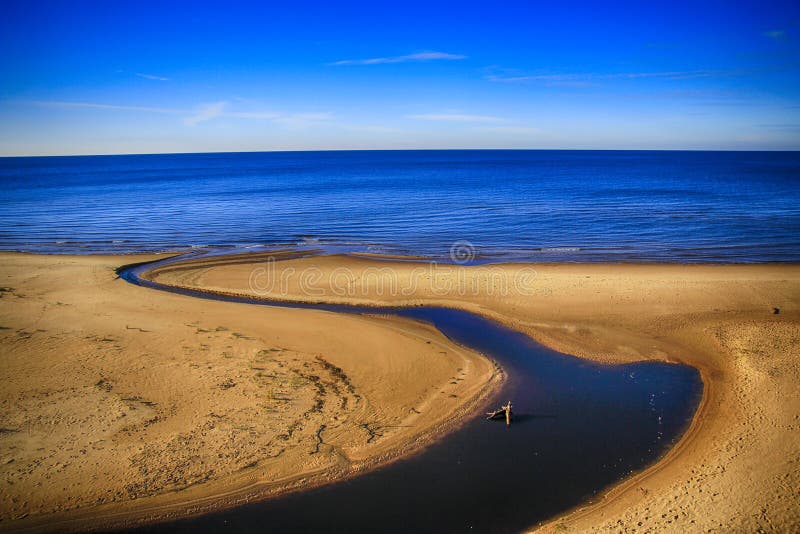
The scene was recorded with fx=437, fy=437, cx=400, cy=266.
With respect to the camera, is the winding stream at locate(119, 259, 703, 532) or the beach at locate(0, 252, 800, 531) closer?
the winding stream at locate(119, 259, 703, 532)

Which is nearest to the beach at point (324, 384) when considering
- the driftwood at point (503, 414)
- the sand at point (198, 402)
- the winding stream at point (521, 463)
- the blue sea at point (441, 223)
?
the sand at point (198, 402)

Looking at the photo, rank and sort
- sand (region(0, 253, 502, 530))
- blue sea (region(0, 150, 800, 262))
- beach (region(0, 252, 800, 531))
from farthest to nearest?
blue sea (region(0, 150, 800, 262)) < sand (region(0, 253, 502, 530)) < beach (region(0, 252, 800, 531))

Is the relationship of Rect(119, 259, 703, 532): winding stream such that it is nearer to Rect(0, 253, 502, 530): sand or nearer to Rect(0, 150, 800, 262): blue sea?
Rect(0, 253, 502, 530): sand

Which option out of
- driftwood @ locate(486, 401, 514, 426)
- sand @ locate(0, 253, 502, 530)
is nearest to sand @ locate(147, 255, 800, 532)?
driftwood @ locate(486, 401, 514, 426)

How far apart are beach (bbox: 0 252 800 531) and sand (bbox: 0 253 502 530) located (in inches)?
2.1

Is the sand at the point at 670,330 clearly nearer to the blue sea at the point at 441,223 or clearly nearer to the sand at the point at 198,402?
the sand at the point at 198,402

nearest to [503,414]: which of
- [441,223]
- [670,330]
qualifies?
[670,330]

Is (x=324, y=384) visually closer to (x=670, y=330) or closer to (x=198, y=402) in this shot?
(x=198, y=402)

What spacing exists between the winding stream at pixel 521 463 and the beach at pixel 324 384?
42 centimetres

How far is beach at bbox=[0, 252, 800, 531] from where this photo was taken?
30.0 ft

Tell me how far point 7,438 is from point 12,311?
35.5 feet

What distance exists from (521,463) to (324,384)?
613 cm

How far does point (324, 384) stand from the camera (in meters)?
13.4

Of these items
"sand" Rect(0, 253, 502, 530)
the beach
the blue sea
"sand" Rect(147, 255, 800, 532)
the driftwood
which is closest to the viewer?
"sand" Rect(147, 255, 800, 532)
